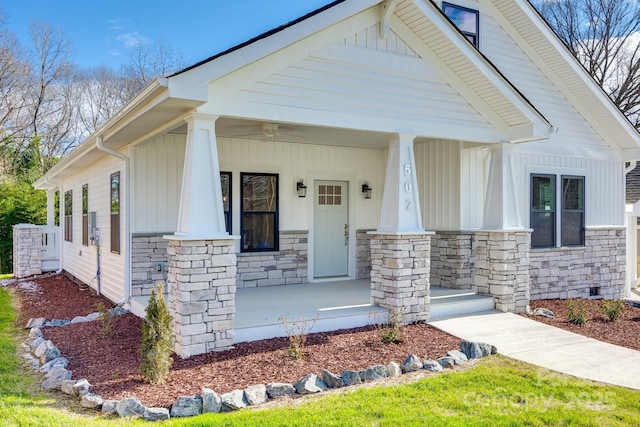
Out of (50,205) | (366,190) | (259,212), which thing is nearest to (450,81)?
(366,190)

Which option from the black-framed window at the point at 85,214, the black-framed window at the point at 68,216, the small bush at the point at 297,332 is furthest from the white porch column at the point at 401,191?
the black-framed window at the point at 68,216

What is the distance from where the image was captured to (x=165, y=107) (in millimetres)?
5613

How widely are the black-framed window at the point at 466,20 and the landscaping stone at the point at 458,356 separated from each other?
6205 millimetres

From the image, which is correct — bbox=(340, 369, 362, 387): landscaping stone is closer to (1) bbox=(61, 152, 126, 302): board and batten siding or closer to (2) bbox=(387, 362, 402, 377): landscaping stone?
(2) bbox=(387, 362, 402, 377): landscaping stone

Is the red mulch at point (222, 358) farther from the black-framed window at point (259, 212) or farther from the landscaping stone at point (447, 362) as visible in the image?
the black-framed window at point (259, 212)

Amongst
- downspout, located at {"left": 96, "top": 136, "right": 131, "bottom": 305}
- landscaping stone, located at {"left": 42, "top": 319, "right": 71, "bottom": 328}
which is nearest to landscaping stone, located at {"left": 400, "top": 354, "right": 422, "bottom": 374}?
downspout, located at {"left": 96, "top": 136, "right": 131, "bottom": 305}

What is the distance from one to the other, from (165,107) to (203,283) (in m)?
2.03

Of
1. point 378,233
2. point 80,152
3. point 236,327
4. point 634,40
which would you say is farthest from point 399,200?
point 634,40

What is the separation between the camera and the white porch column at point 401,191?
7.07m

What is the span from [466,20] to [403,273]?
213 inches

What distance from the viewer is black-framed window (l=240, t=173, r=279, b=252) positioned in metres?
9.18

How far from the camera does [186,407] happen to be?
4141mm

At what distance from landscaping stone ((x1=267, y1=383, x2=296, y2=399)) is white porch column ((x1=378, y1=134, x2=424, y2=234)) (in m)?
3.09

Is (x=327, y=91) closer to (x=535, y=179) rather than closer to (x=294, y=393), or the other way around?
(x=294, y=393)
